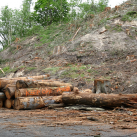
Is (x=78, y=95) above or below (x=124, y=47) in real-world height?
below

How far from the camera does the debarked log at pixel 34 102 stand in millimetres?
5488

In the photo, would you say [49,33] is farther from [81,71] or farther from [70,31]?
[81,71]

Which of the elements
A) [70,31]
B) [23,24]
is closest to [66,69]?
[70,31]

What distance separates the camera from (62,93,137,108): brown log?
502 cm

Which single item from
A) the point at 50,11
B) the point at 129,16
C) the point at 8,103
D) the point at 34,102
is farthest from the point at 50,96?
the point at 50,11

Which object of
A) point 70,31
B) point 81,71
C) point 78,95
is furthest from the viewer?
point 70,31

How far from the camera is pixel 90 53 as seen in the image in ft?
49.1

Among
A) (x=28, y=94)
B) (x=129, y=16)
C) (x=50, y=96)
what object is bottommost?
(x=50, y=96)

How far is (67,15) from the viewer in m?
31.5

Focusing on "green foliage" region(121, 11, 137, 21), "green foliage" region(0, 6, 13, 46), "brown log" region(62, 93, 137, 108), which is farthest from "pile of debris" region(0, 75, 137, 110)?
"green foliage" region(0, 6, 13, 46)

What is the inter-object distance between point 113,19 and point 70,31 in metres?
5.38

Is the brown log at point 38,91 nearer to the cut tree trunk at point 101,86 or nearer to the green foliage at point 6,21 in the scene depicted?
the cut tree trunk at point 101,86

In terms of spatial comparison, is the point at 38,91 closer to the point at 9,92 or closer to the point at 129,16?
the point at 9,92

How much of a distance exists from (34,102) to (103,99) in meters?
2.29
